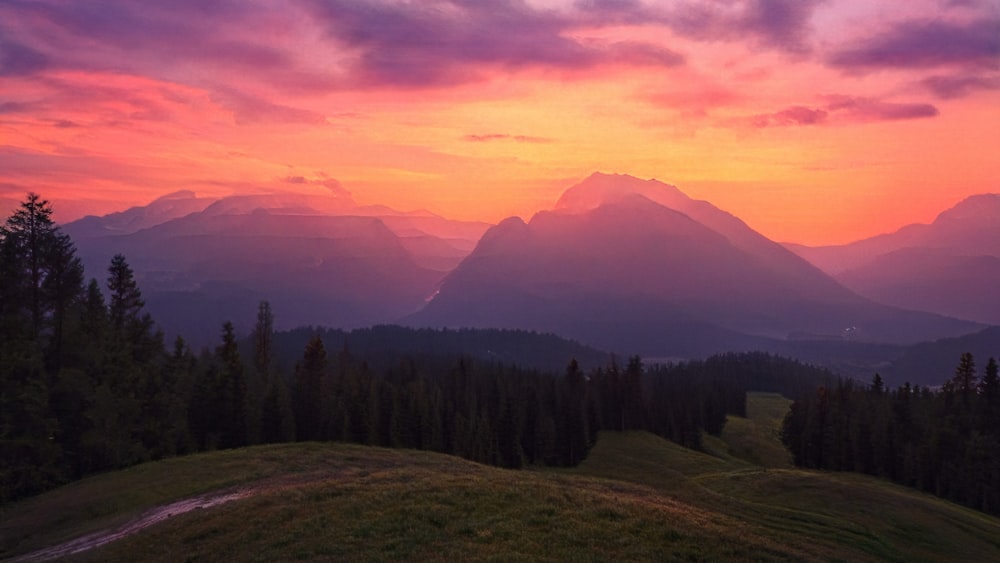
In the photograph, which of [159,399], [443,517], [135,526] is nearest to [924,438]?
[443,517]

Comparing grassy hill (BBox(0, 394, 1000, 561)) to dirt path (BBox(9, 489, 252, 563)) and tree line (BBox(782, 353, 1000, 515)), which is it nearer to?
dirt path (BBox(9, 489, 252, 563))

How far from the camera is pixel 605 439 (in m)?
117

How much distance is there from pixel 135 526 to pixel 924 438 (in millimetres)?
101736

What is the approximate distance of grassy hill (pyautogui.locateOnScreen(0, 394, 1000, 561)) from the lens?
23453 mm

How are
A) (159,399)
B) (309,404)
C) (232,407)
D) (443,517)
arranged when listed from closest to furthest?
1. (443,517)
2. (159,399)
3. (232,407)
4. (309,404)

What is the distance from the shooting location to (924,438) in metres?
95.2

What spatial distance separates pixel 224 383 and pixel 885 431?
94.2 m

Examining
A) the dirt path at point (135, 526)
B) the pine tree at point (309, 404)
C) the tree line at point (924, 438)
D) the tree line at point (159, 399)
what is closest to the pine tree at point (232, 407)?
the tree line at point (159, 399)

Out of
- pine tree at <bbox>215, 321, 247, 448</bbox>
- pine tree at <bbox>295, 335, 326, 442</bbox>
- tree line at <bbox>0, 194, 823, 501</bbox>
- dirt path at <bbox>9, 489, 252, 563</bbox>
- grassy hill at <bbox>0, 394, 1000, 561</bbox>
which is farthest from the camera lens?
pine tree at <bbox>295, 335, 326, 442</bbox>

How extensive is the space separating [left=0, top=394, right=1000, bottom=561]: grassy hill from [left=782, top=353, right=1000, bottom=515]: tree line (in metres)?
40.0

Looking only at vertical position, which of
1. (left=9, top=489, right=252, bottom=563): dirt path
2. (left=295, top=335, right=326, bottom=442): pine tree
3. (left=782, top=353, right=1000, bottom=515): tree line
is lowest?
(left=782, top=353, right=1000, bottom=515): tree line

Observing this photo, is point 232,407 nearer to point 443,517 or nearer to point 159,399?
point 159,399

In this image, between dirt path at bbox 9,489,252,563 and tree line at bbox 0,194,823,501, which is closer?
dirt path at bbox 9,489,252,563

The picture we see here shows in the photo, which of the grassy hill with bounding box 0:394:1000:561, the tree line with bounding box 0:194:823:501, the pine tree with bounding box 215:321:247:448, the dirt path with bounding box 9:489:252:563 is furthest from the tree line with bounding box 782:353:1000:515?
the dirt path with bounding box 9:489:252:563
